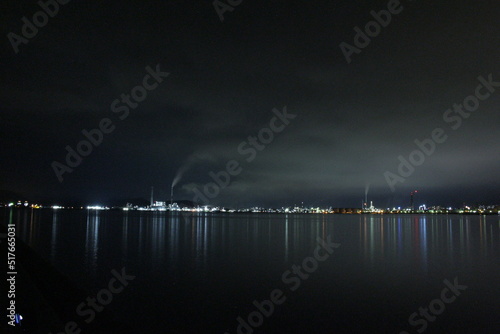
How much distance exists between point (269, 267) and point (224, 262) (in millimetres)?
3615

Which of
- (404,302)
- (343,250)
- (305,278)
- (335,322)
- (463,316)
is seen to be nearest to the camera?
(335,322)

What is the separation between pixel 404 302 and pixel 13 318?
14747mm

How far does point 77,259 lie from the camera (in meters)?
27.1

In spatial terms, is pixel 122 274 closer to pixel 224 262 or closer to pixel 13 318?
pixel 224 262

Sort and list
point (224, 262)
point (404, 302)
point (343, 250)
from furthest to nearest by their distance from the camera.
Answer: point (343, 250) < point (224, 262) < point (404, 302)

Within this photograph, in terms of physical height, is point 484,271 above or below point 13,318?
below

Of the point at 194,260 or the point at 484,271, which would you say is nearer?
the point at 484,271

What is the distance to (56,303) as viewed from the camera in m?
8.27

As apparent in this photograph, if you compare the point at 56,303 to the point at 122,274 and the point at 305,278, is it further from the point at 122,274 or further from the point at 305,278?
the point at 305,278

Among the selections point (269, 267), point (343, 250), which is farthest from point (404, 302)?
point (343, 250)

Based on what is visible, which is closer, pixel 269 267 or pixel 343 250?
pixel 269 267

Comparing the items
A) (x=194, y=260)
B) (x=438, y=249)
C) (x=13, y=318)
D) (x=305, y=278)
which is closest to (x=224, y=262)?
(x=194, y=260)

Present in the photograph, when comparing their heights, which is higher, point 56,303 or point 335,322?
point 56,303

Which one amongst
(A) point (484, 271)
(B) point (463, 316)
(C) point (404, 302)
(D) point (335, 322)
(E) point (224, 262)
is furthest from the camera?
(E) point (224, 262)
